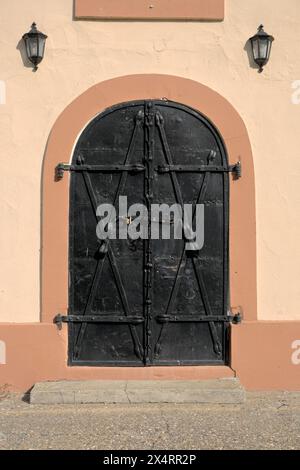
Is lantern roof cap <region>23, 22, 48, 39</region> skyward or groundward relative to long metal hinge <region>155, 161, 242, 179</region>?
skyward

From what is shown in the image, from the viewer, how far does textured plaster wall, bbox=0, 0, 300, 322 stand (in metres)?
5.30

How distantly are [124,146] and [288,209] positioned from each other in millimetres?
1630

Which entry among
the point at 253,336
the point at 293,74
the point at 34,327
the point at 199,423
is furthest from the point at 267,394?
the point at 293,74

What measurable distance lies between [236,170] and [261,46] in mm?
1145

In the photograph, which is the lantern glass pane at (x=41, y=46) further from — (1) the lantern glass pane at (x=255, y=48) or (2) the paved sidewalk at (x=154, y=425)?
(2) the paved sidewalk at (x=154, y=425)

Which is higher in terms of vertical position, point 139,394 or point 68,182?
point 68,182

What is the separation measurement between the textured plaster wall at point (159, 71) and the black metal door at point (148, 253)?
344 mm

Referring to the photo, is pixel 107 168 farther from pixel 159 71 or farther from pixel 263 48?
pixel 263 48

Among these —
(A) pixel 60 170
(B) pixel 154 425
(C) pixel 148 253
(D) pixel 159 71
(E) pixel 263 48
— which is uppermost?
(E) pixel 263 48

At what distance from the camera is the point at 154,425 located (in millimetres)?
4480

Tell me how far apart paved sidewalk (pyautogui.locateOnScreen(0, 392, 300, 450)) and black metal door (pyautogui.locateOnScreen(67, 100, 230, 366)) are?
59cm

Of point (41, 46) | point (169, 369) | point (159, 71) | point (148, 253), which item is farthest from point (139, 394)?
point (41, 46)

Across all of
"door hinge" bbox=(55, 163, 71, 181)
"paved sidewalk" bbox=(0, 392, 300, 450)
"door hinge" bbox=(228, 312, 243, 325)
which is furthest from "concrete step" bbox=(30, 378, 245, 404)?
"door hinge" bbox=(55, 163, 71, 181)

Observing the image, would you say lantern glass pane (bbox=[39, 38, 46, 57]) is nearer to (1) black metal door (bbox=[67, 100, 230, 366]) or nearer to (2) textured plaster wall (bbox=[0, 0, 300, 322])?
(2) textured plaster wall (bbox=[0, 0, 300, 322])
